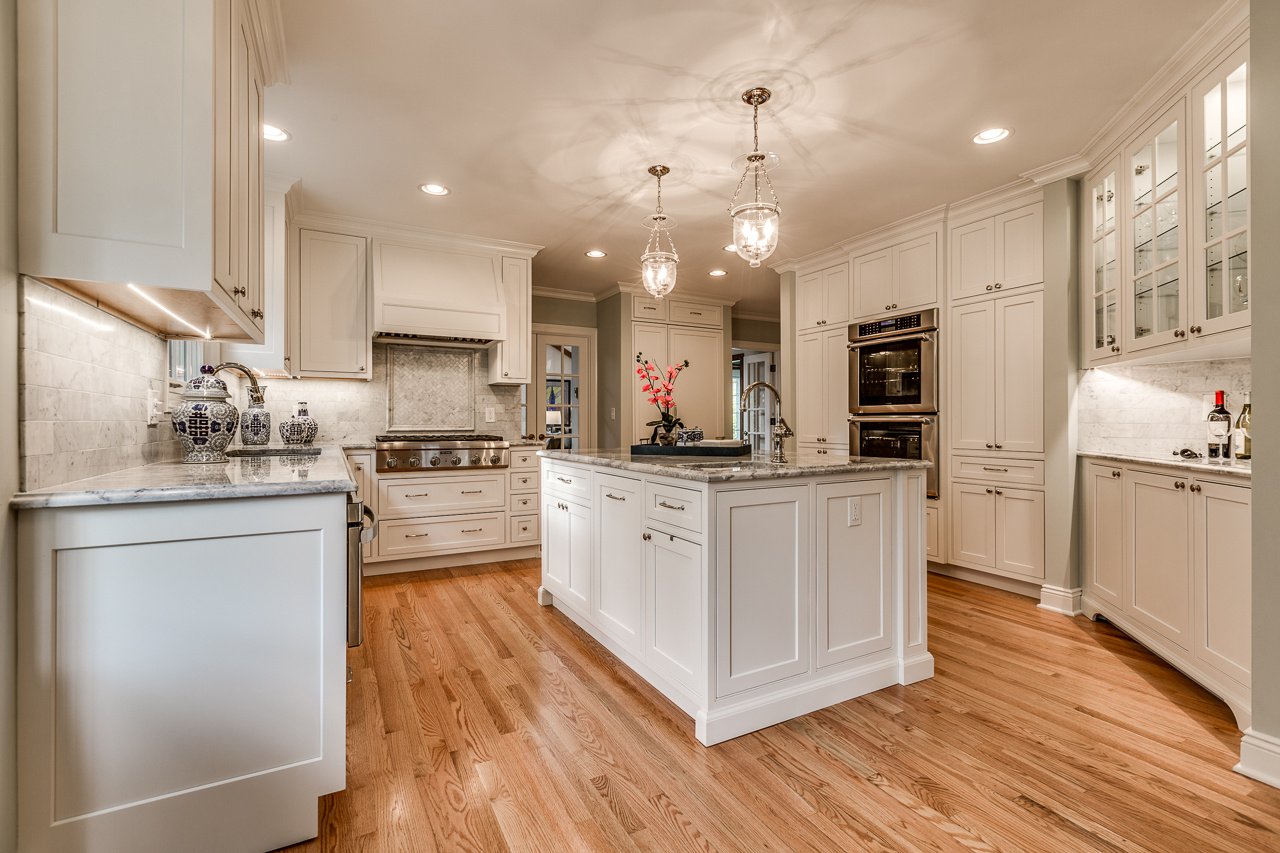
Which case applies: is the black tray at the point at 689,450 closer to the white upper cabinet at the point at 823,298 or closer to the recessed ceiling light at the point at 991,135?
the recessed ceiling light at the point at 991,135

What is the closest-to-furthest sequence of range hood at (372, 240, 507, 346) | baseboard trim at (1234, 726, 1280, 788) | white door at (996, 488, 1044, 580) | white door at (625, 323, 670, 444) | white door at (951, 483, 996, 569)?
baseboard trim at (1234, 726, 1280, 788) → white door at (996, 488, 1044, 580) → white door at (951, 483, 996, 569) → range hood at (372, 240, 507, 346) → white door at (625, 323, 670, 444)

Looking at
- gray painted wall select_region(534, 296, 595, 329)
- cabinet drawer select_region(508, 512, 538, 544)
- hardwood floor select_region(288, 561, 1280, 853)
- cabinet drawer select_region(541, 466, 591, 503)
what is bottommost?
hardwood floor select_region(288, 561, 1280, 853)

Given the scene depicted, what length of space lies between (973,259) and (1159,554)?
2.12 m

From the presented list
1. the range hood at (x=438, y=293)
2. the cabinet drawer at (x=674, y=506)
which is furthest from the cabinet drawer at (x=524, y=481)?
the cabinet drawer at (x=674, y=506)

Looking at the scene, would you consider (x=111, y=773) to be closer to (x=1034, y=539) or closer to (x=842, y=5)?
(x=842, y=5)

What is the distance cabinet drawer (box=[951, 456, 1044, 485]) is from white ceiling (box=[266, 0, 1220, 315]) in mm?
1713

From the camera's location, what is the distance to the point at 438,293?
453cm

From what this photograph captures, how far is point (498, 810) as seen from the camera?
1636 mm

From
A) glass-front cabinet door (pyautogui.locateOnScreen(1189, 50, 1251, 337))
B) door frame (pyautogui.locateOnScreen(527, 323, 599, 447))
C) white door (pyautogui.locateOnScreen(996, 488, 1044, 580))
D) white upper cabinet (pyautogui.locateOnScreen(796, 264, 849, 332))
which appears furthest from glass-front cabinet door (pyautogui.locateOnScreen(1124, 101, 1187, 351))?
door frame (pyautogui.locateOnScreen(527, 323, 599, 447))

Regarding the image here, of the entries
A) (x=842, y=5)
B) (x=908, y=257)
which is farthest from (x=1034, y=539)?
(x=842, y=5)

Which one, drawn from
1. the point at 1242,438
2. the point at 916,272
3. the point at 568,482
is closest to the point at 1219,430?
the point at 1242,438

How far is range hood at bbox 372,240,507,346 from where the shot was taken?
4352 mm

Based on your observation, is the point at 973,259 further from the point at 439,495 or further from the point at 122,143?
the point at 122,143

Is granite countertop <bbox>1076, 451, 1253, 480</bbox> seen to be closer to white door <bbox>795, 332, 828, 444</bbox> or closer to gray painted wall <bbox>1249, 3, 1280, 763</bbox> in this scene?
gray painted wall <bbox>1249, 3, 1280, 763</bbox>
